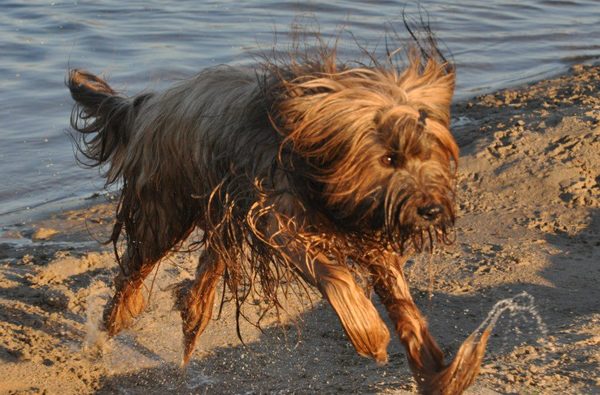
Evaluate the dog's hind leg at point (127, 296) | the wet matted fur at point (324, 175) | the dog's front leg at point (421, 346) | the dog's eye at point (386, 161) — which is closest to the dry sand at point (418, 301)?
the dog's hind leg at point (127, 296)

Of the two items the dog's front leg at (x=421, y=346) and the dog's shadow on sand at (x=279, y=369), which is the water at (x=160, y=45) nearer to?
the dog's shadow on sand at (x=279, y=369)

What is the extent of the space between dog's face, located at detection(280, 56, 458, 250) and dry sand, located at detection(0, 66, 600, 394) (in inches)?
39.3

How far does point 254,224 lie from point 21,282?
2431mm

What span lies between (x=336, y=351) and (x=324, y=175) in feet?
5.82

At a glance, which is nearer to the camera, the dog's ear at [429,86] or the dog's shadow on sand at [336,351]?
the dog's ear at [429,86]

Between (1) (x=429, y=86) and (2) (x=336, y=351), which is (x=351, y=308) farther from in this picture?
(2) (x=336, y=351)

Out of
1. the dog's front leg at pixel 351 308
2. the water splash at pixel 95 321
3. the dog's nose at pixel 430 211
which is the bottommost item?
the water splash at pixel 95 321

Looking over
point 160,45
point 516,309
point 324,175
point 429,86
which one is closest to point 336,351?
point 516,309

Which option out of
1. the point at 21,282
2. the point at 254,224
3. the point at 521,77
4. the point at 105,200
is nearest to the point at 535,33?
the point at 521,77

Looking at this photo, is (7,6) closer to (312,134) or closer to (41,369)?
(41,369)

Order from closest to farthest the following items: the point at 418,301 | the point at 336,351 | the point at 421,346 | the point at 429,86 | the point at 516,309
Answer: the point at 429,86 → the point at 421,346 → the point at 336,351 → the point at 516,309 → the point at 418,301

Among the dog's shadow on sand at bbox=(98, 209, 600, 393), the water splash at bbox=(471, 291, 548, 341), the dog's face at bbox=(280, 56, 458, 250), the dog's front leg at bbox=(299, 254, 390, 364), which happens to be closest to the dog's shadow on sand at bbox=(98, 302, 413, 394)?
the dog's shadow on sand at bbox=(98, 209, 600, 393)

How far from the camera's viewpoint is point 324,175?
4027 mm

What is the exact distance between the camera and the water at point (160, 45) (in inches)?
345
